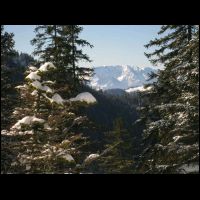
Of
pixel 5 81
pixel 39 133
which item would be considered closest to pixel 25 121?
pixel 39 133

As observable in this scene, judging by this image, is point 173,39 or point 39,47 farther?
point 39,47

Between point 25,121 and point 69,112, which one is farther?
point 69,112

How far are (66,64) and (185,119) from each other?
919 cm

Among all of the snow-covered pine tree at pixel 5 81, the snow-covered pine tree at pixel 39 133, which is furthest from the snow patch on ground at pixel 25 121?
the snow-covered pine tree at pixel 5 81

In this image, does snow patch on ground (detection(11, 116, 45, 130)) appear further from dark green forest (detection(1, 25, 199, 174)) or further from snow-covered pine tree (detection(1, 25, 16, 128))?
snow-covered pine tree (detection(1, 25, 16, 128))

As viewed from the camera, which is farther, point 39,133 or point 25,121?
point 39,133

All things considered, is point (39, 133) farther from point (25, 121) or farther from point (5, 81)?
point (5, 81)

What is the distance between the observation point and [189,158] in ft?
31.3

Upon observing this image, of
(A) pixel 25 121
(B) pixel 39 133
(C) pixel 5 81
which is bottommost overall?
(B) pixel 39 133

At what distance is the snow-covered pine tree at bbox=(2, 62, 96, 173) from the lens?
11.2m

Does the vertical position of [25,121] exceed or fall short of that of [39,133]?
it exceeds it

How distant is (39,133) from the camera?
1170cm
